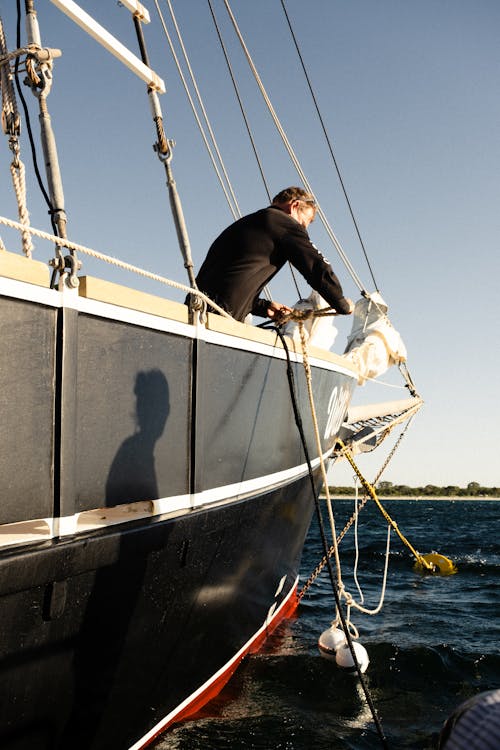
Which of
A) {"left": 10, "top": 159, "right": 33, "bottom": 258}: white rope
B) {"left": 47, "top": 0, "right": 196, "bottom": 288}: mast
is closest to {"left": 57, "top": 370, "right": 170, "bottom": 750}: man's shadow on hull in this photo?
{"left": 10, "top": 159, "right": 33, "bottom": 258}: white rope

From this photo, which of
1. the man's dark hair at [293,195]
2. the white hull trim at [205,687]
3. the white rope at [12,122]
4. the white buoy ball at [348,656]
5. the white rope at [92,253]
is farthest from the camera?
the white buoy ball at [348,656]

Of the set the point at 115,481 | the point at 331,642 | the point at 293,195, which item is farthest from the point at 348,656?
the point at 293,195

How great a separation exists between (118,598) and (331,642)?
289 cm

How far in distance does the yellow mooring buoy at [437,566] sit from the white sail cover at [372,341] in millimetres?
6237

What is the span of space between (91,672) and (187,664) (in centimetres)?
104

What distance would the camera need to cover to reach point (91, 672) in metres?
2.70

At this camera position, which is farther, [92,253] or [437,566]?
[437,566]

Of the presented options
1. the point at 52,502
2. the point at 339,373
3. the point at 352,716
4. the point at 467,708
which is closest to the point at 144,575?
the point at 52,502

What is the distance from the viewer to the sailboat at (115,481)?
2268mm

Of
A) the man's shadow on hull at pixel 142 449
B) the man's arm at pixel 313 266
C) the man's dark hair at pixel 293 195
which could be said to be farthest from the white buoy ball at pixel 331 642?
the man's dark hair at pixel 293 195

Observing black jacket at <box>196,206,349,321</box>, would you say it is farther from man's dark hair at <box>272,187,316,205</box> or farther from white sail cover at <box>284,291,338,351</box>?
white sail cover at <box>284,291,338,351</box>

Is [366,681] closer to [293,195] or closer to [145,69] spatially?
[293,195]

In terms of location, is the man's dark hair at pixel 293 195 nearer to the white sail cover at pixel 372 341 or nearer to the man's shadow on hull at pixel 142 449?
the man's shadow on hull at pixel 142 449

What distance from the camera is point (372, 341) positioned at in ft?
23.3
